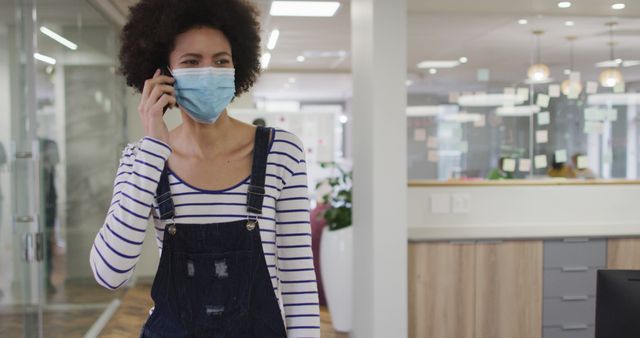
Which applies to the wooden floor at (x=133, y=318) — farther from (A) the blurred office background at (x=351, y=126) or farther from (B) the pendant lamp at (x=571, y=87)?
(B) the pendant lamp at (x=571, y=87)

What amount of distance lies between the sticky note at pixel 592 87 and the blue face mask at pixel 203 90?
408 cm

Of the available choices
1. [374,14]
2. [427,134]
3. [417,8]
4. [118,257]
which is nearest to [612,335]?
[118,257]

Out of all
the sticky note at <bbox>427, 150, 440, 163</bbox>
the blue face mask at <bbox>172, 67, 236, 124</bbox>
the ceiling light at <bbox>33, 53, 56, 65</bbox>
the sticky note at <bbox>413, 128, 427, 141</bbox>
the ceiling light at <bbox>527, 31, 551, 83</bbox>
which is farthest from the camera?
the ceiling light at <bbox>527, 31, 551, 83</bbox>

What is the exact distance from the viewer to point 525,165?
462 cm

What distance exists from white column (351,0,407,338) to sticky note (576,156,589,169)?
1966 mm

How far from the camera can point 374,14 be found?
3.43 metres

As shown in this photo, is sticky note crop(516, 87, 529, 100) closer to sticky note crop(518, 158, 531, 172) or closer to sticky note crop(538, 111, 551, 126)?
sticky note crop(538, 111, 551, 126)

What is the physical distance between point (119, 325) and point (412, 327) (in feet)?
8.41

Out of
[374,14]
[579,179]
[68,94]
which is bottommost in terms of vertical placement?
[579,179]

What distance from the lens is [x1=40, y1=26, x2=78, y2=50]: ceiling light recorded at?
378 cm

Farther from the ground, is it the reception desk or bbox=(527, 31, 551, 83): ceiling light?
bbox=(527, 31, 551, 83): ceiling light

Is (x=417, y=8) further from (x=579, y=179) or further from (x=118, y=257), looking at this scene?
(x=118, y=257)

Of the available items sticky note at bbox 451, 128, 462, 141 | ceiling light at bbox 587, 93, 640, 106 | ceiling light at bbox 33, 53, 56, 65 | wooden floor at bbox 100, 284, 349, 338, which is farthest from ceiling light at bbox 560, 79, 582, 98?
ceiling light at bbox 33, 53, 56, 65

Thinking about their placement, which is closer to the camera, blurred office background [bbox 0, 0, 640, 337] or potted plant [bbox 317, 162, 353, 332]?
blurred office background [bbox 0, 0, 640, 337]
